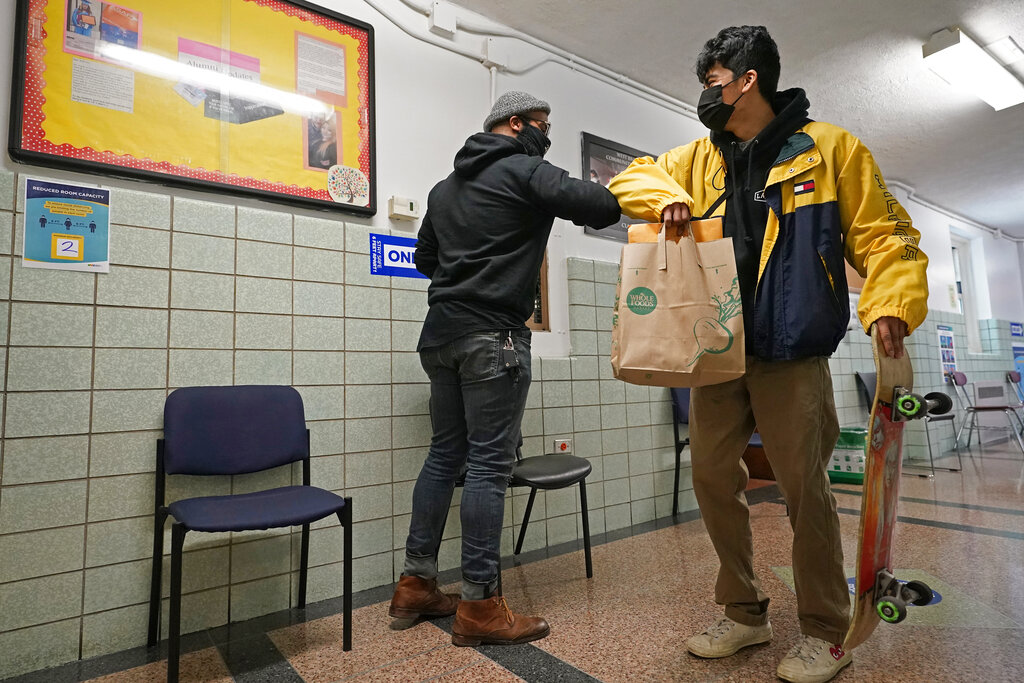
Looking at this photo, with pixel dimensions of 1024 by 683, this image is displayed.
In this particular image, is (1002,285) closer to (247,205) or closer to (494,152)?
(494,152)

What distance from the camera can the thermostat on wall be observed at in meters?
2.45

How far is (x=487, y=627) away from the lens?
166cm

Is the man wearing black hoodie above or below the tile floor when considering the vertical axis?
above

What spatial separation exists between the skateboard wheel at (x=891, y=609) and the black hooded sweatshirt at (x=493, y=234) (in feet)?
3.71

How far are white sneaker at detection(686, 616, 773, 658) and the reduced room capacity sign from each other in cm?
214

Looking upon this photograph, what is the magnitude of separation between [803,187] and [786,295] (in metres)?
0.28

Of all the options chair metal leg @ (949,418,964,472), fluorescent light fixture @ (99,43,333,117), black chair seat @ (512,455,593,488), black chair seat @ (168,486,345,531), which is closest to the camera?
black chair seat @ (168,486,345,531)

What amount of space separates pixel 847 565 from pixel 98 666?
2.62 metres

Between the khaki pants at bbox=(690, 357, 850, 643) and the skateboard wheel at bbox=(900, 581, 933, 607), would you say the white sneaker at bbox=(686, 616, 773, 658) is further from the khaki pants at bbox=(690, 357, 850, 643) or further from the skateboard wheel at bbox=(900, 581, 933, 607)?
the skateboard wheel at bbox=(900, 581, 933, 607)

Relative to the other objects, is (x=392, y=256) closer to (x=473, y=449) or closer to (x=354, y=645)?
(x=473, y=449)

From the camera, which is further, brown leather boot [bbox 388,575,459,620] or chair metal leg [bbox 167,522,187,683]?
brown leather boot [bbox 388,575,459,620]

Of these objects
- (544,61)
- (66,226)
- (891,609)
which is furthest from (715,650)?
(544,61)

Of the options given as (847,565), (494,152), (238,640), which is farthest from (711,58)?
(238,640)

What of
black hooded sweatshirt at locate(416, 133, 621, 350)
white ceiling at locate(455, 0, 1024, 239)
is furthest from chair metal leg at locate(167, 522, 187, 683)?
white ceiling at locate(455, 0, 1024, 239)
